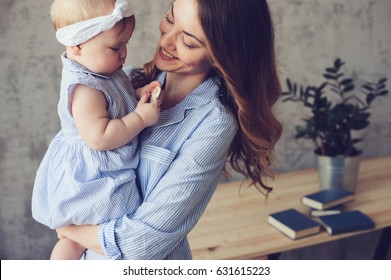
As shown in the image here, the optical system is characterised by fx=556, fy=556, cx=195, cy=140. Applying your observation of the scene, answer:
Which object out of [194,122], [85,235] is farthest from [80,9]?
[85,235]

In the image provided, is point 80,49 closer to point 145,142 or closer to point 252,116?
point 145,142

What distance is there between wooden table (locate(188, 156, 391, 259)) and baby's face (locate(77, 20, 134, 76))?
2.84 ft

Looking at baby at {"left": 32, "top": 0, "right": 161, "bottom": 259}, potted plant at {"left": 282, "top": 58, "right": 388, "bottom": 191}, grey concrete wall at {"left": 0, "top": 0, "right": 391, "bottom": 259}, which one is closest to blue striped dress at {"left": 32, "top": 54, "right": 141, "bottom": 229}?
baby at {"left": 32, "top": 0, "right": 161, "bottom": 259}

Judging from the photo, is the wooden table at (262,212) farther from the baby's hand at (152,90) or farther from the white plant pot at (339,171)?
the baby's hand at (152,90)

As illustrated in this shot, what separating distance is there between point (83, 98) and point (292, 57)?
1.46 m

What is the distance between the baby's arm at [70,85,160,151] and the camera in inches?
39.1

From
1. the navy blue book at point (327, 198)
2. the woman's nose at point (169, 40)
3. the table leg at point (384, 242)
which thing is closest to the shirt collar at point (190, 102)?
the woman's nose at point (169, 40)

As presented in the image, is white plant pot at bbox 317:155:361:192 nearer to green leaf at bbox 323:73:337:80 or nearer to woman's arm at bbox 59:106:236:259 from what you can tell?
green leaf at bbox 323:73:337:80

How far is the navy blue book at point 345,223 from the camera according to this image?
1.89 metres

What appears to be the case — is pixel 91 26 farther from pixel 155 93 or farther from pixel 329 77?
pixel 329 77

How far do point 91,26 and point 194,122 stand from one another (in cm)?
26

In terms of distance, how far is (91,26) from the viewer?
1.00 meters

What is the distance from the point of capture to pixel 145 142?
1.07 m

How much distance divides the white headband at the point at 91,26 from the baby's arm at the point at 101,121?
0.29 ft
